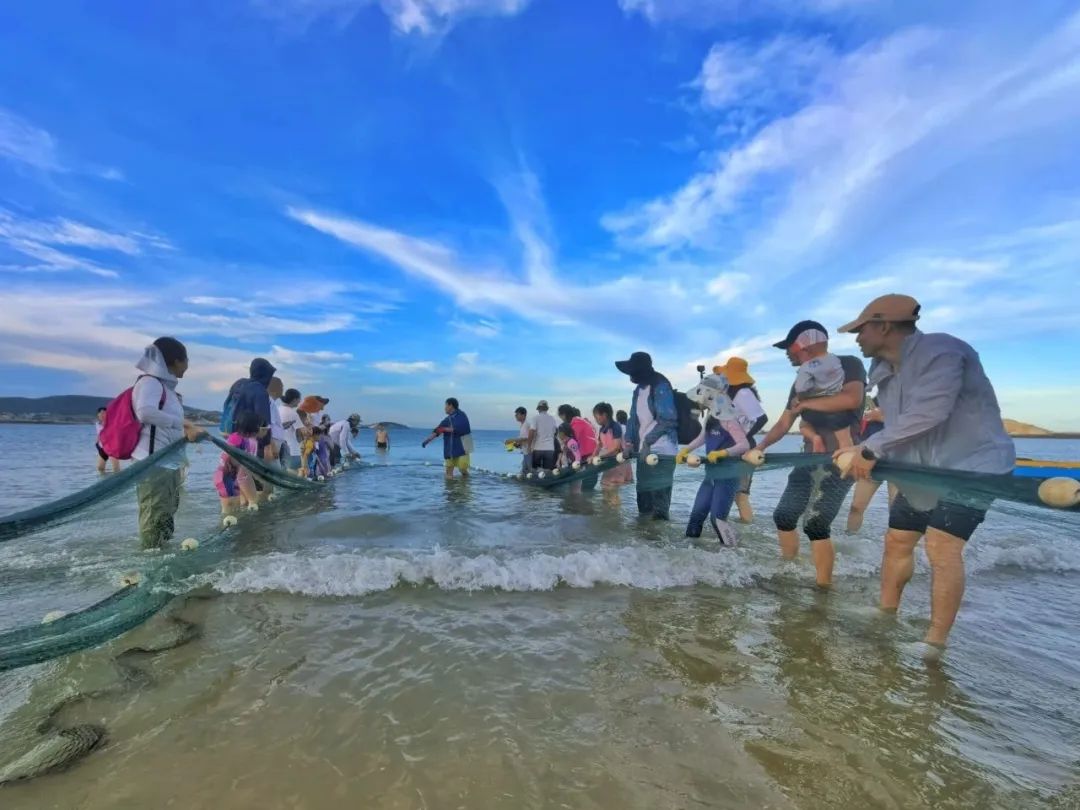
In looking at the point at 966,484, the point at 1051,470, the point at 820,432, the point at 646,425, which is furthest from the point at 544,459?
the point at 1051,470

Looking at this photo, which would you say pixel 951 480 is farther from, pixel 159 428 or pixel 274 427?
pixel 274 427

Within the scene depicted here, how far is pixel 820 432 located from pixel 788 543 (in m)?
1.24

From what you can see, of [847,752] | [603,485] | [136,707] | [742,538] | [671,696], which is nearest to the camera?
[847,752]

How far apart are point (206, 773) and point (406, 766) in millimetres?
785

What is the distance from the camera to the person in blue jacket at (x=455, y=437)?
14523 millimetres

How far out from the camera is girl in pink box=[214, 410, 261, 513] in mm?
7324

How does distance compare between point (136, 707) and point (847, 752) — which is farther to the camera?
point (136, 707)

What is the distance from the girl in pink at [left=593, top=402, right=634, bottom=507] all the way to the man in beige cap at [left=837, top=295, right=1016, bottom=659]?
6703mm

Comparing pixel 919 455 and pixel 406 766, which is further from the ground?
pixel 919 455

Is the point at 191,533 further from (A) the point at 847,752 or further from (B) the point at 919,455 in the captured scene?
(B) the point at 919,455

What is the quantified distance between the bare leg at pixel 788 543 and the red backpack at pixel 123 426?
19.9ft

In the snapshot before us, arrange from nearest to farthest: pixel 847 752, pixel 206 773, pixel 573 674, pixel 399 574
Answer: pixel 206 773 → pixel 847 752 → pixel 573 674 → pixel 399 574

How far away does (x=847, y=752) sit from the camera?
2.26m

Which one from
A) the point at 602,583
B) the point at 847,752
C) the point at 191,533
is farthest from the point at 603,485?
the point at 847,752
